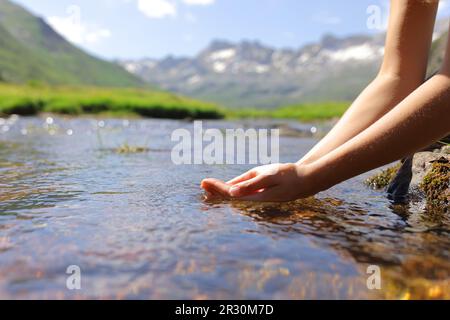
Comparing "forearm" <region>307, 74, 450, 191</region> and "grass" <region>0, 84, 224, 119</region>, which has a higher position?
"grass" <region>0, 84, 224, 119</region>

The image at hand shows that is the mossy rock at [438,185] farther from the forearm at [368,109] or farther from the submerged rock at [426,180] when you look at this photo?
the forearm at [368,109]

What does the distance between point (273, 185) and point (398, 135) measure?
1008 millimetres

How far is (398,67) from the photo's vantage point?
13.2 feet

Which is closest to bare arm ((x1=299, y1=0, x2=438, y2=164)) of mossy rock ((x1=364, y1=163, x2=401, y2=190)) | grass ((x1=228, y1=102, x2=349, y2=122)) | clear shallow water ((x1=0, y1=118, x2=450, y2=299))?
clear shallow water ((x1=0, y1=118, x2=450, y2=299))

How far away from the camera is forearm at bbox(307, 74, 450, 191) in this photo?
9.32ft

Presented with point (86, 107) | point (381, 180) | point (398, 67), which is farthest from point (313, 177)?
point (86, 107)

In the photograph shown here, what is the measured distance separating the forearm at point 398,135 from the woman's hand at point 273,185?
0.14 m

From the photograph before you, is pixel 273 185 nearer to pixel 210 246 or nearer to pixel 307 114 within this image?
pixel 210 246

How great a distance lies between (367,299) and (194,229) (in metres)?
1.34

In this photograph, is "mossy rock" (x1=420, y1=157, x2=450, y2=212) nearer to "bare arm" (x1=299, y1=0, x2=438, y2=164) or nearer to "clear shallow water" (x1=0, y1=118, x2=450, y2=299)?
"clear shallow water" (x1=0, y1=118, x2=450, y2=299)

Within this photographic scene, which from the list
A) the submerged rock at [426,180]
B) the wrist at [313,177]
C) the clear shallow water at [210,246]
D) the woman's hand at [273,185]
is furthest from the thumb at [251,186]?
the submerged rock at [426,180]

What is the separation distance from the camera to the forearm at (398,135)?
9.32 ft

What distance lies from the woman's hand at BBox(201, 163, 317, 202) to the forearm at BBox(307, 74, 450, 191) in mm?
142
